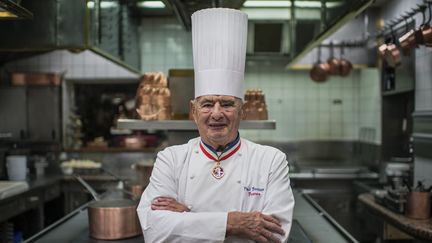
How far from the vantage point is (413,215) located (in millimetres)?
3379

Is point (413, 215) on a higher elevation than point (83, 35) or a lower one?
lower

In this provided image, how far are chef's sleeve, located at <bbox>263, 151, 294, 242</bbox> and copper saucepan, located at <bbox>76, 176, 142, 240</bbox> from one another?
0.85 metres

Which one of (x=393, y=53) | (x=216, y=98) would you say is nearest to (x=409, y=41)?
(x=393, y=53)

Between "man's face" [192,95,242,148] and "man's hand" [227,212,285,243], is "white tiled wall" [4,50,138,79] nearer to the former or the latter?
"man's face" [192,95,242,148]

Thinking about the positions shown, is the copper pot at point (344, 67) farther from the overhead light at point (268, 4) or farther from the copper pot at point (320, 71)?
the overhead light at point (268, 4)

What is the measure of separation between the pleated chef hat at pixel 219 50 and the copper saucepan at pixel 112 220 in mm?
821

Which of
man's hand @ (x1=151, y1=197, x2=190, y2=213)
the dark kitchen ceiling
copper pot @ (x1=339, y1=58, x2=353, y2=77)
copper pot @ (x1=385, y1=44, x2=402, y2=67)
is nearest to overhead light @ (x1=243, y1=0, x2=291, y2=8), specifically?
the dark kitchen ceiling

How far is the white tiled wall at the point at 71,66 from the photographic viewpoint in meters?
6.22

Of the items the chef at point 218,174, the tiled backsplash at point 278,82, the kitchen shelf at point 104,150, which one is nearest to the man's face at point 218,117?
the chef at point 218,174

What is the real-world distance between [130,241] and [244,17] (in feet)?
4.23

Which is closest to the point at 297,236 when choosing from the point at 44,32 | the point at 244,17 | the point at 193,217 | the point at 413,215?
the point at 193,217

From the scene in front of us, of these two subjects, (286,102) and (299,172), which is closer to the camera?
(299,172)

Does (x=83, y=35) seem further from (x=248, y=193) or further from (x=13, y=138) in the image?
(x=13, y=138)

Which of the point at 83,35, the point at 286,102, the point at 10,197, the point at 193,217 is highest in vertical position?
the point at 83,35
